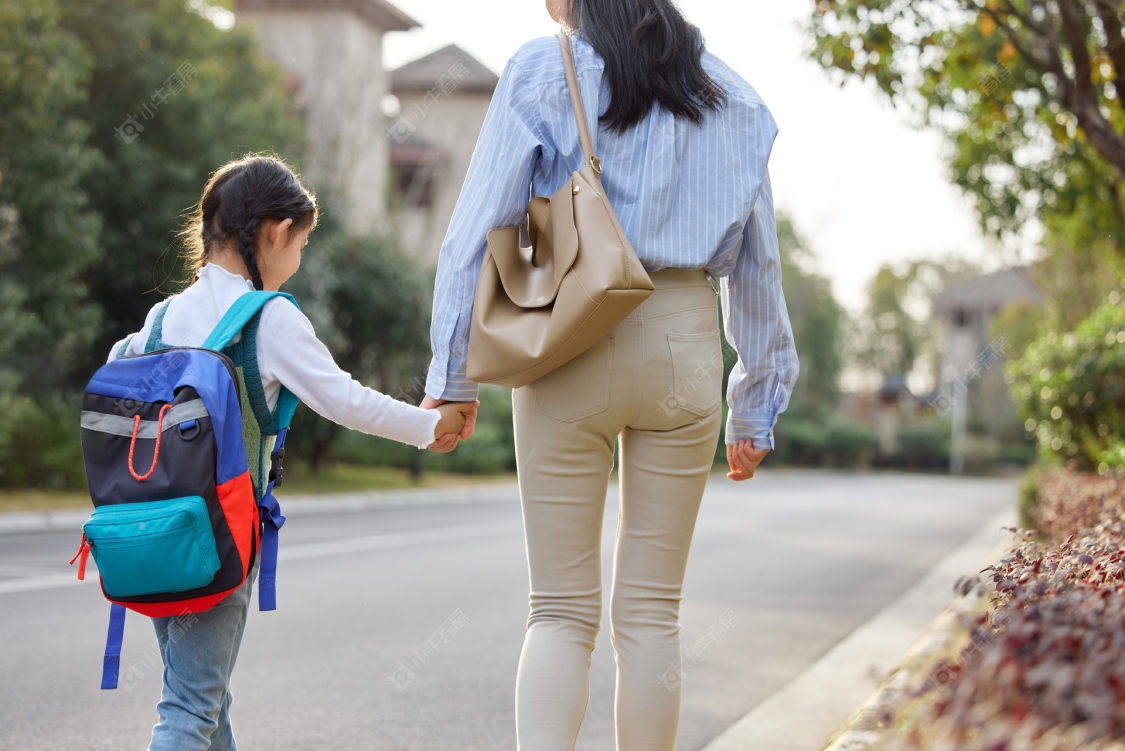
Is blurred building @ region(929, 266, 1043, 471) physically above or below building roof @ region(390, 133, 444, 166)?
below

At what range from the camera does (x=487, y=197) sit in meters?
2.34

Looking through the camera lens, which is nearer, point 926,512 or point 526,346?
point 526,346

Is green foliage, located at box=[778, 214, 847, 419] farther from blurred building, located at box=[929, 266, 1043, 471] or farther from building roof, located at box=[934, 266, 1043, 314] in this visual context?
building roof, located at box=[934, 266, 1043, 314]

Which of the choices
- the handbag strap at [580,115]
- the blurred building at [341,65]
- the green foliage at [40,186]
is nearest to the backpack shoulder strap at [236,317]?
the handbag strap at [580,115]

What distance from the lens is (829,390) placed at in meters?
51.8

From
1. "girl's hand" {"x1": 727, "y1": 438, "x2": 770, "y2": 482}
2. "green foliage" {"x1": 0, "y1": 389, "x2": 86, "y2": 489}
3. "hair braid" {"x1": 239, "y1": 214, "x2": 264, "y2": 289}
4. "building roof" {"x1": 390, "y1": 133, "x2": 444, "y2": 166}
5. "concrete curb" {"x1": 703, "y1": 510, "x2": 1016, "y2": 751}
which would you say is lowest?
"green foliage" {"x1": 0, "y1": 389, "x2": 86, "y2": 489}

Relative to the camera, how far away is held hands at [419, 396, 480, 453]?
2.50 metres

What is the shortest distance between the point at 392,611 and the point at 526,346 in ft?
14.7

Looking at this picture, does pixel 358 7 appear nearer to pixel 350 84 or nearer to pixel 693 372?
pixel 350 84

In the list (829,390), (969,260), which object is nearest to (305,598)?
(829,390)

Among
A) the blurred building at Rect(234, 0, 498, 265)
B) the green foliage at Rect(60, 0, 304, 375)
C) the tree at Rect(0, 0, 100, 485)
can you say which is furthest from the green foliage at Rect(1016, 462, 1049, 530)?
the blurred building at Rect(234, 0, 498, 265)

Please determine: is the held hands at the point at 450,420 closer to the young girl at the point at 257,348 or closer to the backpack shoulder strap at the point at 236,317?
the young girl at the point at 257,348

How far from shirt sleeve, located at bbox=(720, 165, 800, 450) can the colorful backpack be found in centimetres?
116

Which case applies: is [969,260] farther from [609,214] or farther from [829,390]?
[609,214]
